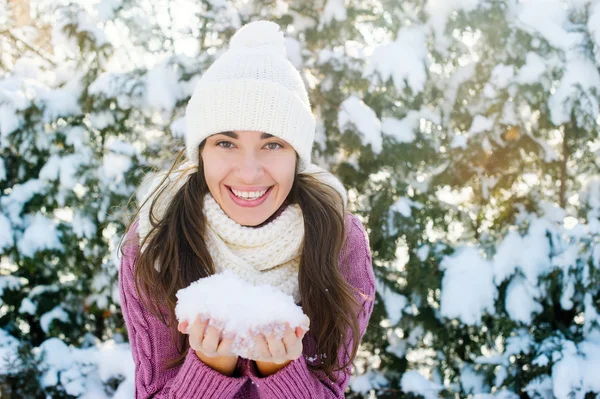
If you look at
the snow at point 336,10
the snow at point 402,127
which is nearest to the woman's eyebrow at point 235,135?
the snow at point 402,127

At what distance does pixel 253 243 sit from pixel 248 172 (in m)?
0.28

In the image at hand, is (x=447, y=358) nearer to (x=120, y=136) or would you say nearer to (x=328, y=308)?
(x=328, y=308)

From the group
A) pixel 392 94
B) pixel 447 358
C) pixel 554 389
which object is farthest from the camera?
pixel 447 358

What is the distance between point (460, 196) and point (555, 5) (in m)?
1.17

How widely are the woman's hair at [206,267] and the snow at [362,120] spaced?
1.00 meters

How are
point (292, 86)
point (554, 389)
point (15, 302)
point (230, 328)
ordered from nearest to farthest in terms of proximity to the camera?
point (230, 328) < point (292, 86) < point (554, 389) < point (15, 302)

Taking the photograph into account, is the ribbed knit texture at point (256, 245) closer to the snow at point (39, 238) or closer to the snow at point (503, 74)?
the snow at point (503, 74)

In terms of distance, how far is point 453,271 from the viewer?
2.90m

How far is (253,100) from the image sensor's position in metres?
1.69

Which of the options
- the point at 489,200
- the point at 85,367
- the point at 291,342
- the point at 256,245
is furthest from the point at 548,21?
the point at 85,367

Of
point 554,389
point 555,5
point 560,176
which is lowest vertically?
point 554,389

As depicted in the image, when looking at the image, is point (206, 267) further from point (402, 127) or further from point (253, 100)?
point (402, 127)

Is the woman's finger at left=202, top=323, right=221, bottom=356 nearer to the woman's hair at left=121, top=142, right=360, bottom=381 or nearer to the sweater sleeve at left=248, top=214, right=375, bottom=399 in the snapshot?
the sweater sleeve at left=248, top=214, right=375, bottom=399

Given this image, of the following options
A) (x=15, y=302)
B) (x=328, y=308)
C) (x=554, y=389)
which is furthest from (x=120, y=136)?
(x=554, y=389)
